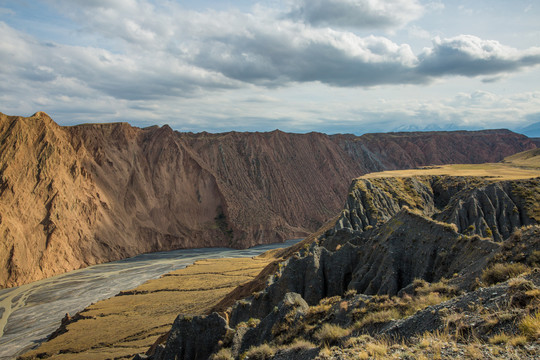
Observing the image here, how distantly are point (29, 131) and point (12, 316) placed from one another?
40.2 metres

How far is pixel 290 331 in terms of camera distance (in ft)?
42.5

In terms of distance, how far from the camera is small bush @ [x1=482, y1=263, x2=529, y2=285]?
10.8m

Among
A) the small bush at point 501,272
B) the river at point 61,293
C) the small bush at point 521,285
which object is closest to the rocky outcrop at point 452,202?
the small bush at point 501,272

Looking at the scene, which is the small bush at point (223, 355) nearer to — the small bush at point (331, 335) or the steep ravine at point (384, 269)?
the steep ravine at point (384, 269)

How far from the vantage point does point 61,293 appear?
173ft

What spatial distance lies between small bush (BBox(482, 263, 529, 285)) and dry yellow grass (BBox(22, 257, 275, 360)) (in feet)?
86.1

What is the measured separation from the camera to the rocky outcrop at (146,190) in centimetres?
6312

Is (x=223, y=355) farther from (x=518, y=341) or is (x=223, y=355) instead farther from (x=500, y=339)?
(x=518, y=341)

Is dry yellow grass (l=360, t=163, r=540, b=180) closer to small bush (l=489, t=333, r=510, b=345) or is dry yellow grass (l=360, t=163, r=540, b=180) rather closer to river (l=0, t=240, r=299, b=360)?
river (l=0, t=240, r=299, b=360)

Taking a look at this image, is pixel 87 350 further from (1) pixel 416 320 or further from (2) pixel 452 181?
(2) pixel 452 181

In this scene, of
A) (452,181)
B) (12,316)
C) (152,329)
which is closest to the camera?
(152,329)

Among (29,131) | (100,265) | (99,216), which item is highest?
(29,131)

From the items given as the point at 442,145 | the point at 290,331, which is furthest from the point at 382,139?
the point at 290,331

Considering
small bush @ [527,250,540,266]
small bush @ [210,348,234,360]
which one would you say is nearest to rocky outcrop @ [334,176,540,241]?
small bush @ [527,250,540,266]
